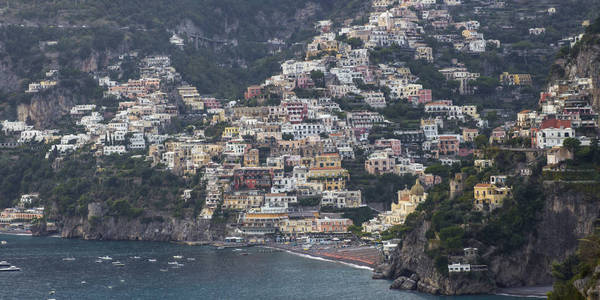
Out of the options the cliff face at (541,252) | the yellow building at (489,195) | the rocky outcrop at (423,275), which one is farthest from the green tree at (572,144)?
the rocky outcrop at (423,275)

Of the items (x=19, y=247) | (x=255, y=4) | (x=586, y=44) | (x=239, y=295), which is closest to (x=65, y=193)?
(x=19, y=247)

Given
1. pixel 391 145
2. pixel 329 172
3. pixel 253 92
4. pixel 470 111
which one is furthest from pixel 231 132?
pixel 470 111

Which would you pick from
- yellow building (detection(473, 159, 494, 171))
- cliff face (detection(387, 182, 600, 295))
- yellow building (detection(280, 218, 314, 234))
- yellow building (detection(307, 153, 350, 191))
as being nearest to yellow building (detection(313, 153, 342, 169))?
yellow building (detection(307, 153, 350, 191))

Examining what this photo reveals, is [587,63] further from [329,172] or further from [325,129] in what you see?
[325,129]

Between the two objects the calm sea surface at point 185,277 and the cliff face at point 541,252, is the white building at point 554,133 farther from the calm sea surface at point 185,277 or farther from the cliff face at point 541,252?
the calm sea surface at point 185,277

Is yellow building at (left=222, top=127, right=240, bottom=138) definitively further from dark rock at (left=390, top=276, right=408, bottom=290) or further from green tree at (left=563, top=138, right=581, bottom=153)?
green tree at (left=563, top=138, right=581, bottom=153)

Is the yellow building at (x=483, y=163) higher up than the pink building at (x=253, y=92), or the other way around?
the pink building at (x=253, y=92)
